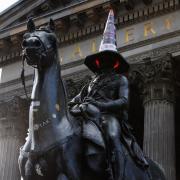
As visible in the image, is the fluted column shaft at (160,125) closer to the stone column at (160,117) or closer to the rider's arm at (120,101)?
the stone column at (160,117)

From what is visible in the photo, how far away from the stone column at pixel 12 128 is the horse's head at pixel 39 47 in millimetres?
22235

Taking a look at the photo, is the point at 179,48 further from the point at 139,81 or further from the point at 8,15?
the point at 8,15

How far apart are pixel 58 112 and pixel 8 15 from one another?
85.7ft

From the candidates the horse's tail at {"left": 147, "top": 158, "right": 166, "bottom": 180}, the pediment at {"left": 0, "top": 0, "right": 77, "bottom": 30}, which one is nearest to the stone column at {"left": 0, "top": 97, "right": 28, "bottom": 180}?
the pediment at {"left": 0, "top": 0, "right": 77, "bottom": 30}

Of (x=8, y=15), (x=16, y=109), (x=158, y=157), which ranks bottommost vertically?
(x=158, y=157)

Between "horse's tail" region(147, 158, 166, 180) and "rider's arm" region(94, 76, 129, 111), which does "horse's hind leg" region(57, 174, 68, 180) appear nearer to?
"rider's arm" region(94, 76, 129, 111)

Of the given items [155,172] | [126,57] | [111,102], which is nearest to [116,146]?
[111,102]

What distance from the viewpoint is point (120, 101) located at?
7715 mm

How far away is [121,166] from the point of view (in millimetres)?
7359

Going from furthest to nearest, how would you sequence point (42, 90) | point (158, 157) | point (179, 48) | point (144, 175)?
point (179, 48)
point (158, 157)
point (144, 175)
point (42, 90)

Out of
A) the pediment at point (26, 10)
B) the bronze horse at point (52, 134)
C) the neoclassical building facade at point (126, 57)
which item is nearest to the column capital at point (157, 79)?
the neoclassical building facade at point (126, 57)

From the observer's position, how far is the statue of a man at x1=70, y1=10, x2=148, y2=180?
24.3 ft

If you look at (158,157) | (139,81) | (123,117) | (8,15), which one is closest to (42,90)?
(123,117)

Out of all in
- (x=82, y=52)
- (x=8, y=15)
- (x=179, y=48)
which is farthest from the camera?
(x=8, y=15)
